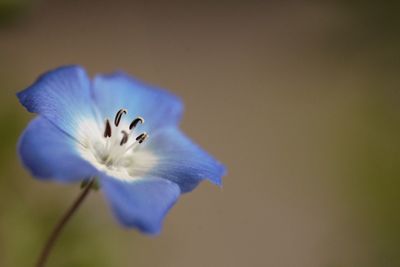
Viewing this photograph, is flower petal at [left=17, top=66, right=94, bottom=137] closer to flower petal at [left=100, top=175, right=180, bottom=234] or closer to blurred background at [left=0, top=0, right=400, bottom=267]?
flower petal at [left=100, top=175, right=180, bottom=234]

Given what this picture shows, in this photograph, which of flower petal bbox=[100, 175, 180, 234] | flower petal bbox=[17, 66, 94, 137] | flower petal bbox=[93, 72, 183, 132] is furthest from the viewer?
flower petal bbox=[93, 72, 183, 132]

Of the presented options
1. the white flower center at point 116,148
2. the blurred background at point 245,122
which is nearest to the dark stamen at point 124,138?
the white flower center at point 116,148

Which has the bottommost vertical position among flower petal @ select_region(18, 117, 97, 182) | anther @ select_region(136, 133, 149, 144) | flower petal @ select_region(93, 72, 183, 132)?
flower petal @ select_region(18, 117, 97, 182)

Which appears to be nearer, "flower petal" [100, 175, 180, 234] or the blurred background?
"flower petal" [100, 175, 180, 234]

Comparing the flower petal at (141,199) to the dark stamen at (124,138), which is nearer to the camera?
the flower petal at (141,199)

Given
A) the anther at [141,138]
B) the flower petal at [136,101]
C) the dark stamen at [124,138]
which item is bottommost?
the dark stamen at [124,138]

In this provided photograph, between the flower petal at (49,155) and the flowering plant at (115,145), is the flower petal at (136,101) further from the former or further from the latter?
the flower petal at (49,155)

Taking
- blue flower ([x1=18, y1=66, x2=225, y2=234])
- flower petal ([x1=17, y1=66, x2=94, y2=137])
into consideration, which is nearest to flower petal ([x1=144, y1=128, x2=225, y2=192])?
blue flower ([x1=18, y1=66, x2=225, y2=234])

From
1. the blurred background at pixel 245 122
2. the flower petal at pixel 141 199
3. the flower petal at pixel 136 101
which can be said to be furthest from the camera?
the blurred background at pixel 245 122

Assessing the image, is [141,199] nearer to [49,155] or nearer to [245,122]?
[49,155]
